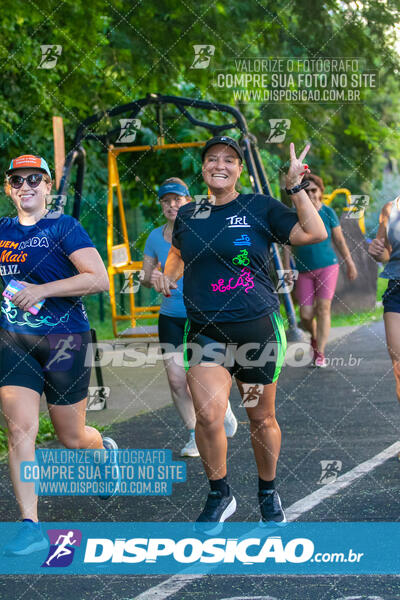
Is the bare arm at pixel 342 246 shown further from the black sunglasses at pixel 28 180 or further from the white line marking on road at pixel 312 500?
the black sunglasses at pixel 28 180

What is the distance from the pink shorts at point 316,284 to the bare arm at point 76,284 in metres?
6.31

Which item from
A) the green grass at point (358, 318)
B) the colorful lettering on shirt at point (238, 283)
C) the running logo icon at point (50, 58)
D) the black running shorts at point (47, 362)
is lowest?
the green grass at point (358, 318)

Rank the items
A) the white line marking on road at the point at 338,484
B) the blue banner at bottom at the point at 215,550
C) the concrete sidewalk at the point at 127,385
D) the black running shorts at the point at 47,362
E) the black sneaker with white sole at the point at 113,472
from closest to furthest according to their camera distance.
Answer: the blue banner at bottom at the point at 215,550 → the black running shorts at the point at 47,362 → the white line marking on road at the point at 338,484 → the black sneaker with white sole at the point at 113,472 → the concrete sidewalk at the point at 127,385

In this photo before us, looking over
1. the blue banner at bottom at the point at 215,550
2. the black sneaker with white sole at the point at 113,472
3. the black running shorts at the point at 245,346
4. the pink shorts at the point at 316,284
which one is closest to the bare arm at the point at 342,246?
the pink shorts at the point at 316,284

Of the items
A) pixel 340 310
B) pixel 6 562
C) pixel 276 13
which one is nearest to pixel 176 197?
pixel 6 562

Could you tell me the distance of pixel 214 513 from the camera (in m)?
5.30

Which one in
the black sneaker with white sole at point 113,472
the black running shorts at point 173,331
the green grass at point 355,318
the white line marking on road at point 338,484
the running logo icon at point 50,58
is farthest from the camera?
the green grass at point 355,318

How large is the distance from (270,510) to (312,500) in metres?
0.65

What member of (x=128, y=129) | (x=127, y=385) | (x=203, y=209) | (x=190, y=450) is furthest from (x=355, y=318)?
(x=203, y=209)

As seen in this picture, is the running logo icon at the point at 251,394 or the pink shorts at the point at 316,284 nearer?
the running logo icon at the point at 251,394

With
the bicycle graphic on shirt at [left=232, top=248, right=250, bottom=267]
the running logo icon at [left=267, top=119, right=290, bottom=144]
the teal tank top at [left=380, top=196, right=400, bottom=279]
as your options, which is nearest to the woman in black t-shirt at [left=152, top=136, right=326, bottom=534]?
the bicycle graphic on shirt at [left=232, top=248, right=250, bottom=267]

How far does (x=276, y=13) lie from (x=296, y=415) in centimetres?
533

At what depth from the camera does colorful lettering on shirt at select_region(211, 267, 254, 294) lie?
17.1ft

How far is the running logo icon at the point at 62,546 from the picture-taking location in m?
4.91
